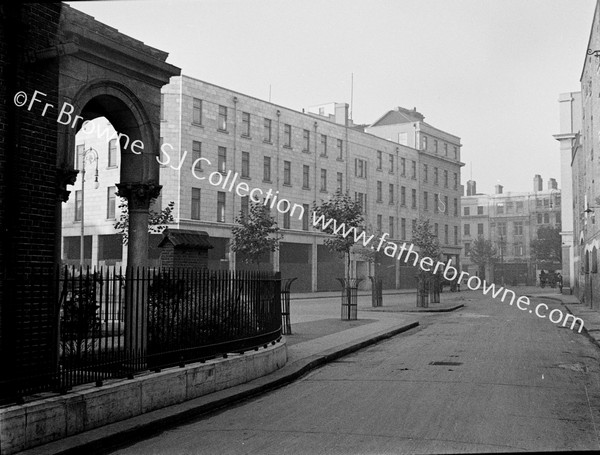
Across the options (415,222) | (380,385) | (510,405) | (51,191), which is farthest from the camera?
(415,222)

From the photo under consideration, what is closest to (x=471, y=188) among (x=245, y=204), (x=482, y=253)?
(x=482, y=253)

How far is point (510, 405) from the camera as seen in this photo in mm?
8992

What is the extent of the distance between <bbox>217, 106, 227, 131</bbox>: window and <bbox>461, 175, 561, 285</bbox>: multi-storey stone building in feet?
200

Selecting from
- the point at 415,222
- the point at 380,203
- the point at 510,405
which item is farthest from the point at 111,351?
the point at 415,222

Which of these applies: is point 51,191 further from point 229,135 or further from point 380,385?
point 229,135

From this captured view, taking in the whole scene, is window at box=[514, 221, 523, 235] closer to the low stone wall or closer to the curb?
the curb

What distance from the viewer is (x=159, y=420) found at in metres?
7.93

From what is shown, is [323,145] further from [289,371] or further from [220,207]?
[289,371]

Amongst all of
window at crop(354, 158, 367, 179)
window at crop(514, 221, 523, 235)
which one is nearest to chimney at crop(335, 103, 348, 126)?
window at crop(354, 158, 367, 179)

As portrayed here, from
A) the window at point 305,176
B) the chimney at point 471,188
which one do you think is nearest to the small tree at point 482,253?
the chimney at point 471,188

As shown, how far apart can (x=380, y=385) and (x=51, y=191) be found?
5902mm

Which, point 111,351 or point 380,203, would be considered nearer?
point 111,351

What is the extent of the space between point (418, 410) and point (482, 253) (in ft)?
290

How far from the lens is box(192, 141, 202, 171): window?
1697 inches
